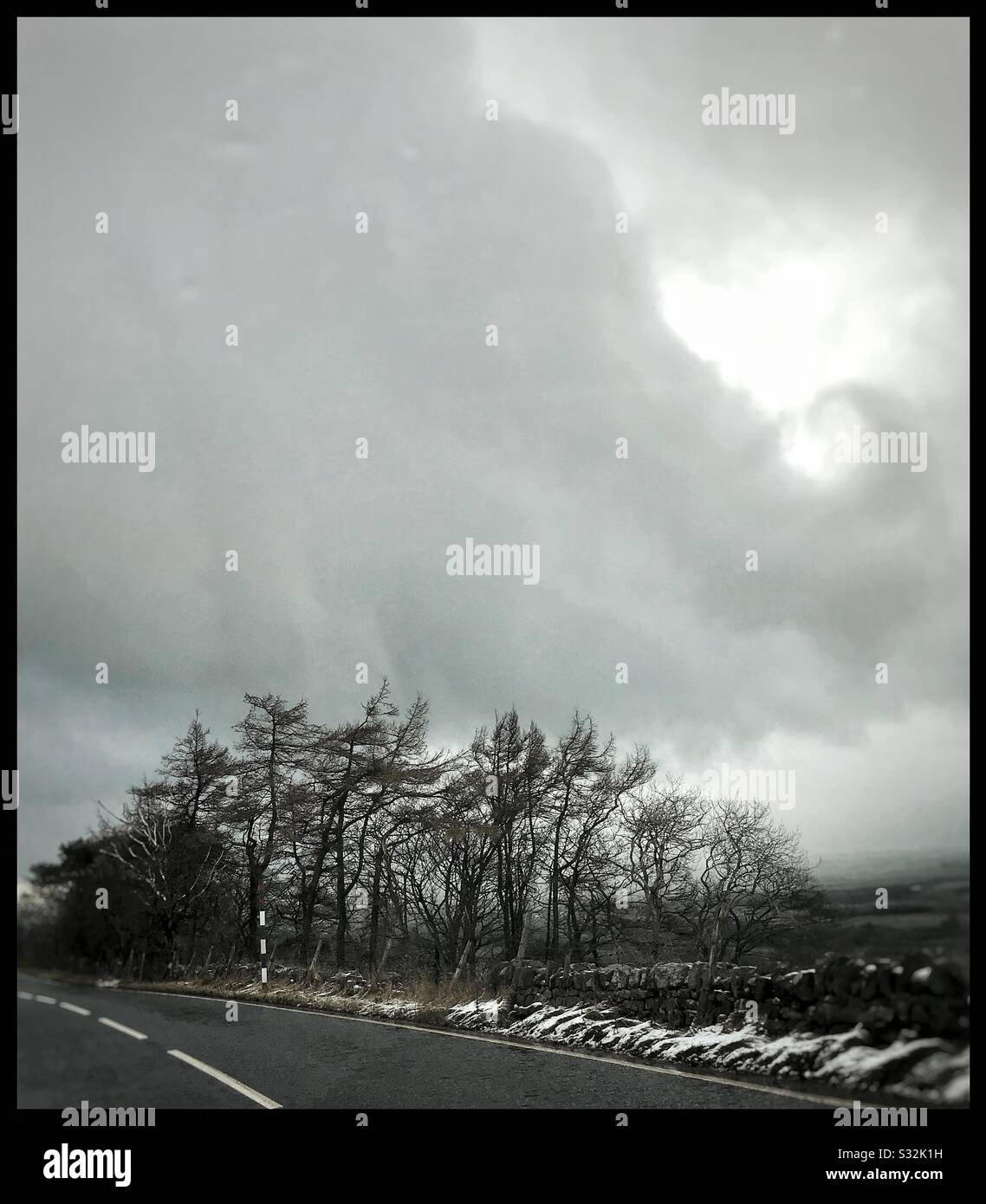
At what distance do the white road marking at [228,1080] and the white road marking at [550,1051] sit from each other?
149 cm

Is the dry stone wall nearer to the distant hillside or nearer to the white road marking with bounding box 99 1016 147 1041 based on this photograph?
the distant hillside

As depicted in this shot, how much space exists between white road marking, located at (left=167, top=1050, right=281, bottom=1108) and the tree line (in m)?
7.13

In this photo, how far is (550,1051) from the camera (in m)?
11.4

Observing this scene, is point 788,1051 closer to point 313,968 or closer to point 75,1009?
point 75,1009

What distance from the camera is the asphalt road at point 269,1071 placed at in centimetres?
761

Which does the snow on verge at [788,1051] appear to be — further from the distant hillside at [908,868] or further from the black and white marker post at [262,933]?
the black and white marker post at [262,933]

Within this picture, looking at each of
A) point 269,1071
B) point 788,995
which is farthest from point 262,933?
point 788,995

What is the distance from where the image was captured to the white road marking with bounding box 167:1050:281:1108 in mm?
7891

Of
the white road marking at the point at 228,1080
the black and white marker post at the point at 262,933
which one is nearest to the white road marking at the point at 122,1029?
the white road marking at the point at 228,1080

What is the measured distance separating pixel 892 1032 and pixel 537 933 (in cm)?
1745

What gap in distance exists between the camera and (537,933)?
23641 mm

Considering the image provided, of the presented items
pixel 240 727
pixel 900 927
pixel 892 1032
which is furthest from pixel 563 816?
pixel 892 1032

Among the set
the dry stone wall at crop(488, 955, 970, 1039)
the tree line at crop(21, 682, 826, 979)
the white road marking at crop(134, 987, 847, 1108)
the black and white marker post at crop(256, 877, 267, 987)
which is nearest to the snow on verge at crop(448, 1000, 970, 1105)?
the dry stone wall at crop(488, 955, 970, 1039)

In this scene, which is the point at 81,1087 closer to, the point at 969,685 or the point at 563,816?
the point at 969,685
